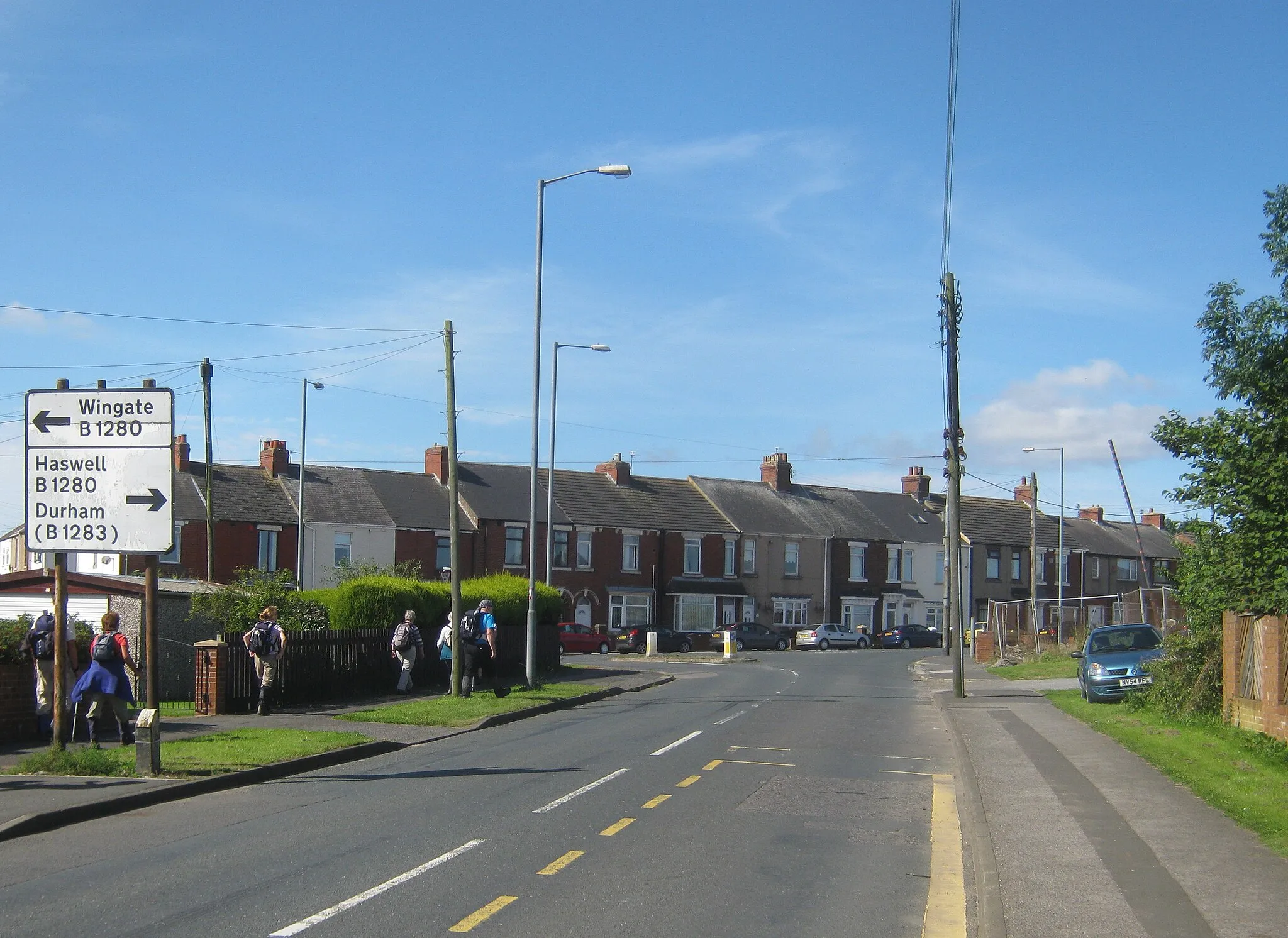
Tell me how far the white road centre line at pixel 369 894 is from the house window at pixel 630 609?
5316 cm

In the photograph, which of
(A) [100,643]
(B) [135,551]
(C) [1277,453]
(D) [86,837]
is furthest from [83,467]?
(C) [1277,453]

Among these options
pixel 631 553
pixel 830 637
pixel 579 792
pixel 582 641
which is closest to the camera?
pixel 579 792

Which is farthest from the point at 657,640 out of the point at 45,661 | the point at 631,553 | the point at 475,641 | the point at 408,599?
the point at 45,661

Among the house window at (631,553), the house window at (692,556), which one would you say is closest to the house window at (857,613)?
the house window at (692,556)

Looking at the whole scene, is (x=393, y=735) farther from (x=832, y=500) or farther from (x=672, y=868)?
(x=832, y=500)

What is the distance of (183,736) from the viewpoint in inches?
636

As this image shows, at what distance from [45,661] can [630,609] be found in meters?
48.6

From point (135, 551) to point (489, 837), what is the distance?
5173mm

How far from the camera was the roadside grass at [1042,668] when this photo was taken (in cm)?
3250

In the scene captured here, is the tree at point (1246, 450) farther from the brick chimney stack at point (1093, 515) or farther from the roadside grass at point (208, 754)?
the brick chimney stack at point (1093, 515)

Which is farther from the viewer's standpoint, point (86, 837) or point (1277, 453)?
point (1277, 453)

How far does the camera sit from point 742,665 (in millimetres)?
43875

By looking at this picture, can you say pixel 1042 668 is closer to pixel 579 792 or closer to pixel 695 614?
pixel 579 792

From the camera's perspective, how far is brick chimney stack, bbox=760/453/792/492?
72562 mm
